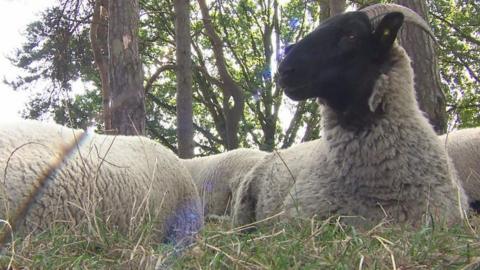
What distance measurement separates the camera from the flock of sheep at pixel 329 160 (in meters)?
4.03

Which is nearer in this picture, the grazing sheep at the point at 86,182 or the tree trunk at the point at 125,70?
the grazing sheep at the point at 86,182

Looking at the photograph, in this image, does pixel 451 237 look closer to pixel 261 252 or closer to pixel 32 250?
pixel 261 252

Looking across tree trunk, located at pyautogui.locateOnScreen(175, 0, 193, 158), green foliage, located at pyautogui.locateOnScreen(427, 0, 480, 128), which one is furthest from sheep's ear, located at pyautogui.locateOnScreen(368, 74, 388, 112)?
green foliage, located at pyautogui.locateOnScreen(427, 0, 480, 128)

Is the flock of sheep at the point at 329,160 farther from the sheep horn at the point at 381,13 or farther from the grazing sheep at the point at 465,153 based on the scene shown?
the grazing sheep at the point at 465,153

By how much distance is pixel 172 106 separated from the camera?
29.2 meters

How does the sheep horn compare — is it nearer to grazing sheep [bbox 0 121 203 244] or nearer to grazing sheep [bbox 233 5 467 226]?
grazing sheep [bbox 233 5 467 226]

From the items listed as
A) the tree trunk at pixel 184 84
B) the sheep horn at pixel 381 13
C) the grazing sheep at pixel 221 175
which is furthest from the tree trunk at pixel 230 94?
the sheep horn at pixel 381 13

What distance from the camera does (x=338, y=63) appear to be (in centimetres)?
470

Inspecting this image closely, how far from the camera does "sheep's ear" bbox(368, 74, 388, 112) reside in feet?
15.3

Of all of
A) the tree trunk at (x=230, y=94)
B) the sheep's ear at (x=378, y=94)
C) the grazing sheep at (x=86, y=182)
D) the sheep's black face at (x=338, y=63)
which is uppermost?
the tree trunk at (x=230, y=94)

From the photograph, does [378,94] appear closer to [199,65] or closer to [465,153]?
[465,153]

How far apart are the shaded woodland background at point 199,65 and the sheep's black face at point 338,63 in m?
1.47

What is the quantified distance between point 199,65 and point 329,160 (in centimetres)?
2192

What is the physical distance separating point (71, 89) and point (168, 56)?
28.1 feet
